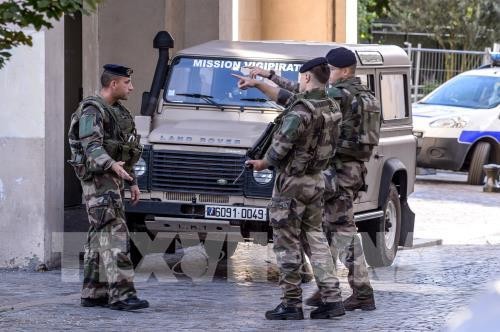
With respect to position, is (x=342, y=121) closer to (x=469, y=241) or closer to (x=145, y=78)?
(x=469, y=241)

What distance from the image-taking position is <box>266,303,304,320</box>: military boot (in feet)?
29.0

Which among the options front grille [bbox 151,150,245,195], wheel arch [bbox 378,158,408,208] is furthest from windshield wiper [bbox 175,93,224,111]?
wheel arch [bbox 378,158,408,208]

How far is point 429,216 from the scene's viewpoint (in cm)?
1703

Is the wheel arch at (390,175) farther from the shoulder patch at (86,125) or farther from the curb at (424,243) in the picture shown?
the shoulder patch at (86,125)

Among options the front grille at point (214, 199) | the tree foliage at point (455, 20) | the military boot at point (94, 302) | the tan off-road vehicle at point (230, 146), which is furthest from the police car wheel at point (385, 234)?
the tree foliage at point (455, 20)

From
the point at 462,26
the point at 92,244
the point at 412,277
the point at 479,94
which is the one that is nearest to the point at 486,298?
the point at 92,244

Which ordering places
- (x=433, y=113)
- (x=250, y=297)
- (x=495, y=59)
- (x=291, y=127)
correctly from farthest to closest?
(x=495, y=59) < (x=433, y=113) < (x=250, y=297) < (x=291, y=127)

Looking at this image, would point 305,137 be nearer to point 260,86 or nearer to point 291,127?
point 291,127

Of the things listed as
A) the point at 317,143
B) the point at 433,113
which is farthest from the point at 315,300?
the point at 433,113

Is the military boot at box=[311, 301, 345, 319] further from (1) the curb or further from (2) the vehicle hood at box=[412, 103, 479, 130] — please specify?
(2) the vehicle hood at box=[412, 103, 479, 130]

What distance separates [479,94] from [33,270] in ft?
41.1

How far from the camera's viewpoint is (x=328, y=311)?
8930mm

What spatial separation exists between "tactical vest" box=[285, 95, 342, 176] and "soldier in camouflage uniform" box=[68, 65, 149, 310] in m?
1.21

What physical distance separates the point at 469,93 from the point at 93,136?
46.6ft
